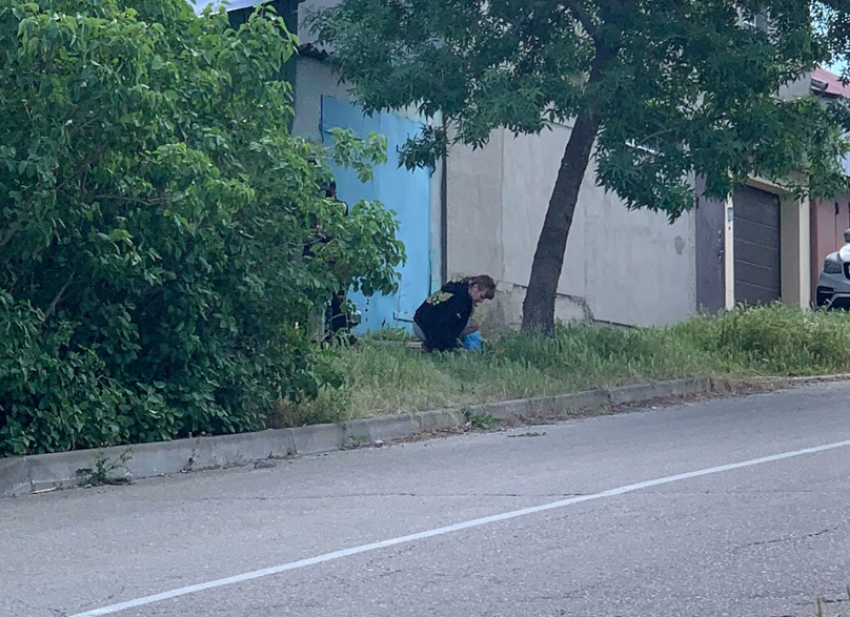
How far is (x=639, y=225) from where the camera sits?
67.5ft

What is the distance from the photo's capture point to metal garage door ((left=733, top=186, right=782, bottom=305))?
2316 centimetres

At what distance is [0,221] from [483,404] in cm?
445

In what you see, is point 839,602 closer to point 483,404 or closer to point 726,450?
point 726,450

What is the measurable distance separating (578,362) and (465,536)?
670cm

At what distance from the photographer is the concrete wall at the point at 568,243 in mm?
17562

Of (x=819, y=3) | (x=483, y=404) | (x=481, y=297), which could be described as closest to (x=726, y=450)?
(x=483, y=404)

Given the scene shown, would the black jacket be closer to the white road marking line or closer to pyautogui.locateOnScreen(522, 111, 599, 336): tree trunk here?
A: pyautogui.locateOnScreen(522, 111, 599, 336): tree trunk

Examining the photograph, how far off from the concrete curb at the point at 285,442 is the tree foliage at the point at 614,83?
1950 millimetres

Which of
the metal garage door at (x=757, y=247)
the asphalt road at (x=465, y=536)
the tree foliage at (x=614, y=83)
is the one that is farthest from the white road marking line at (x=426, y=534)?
the metal garage door at (x=757, y=247)

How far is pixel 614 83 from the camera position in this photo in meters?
12.9

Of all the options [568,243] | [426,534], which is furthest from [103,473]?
[568,243]

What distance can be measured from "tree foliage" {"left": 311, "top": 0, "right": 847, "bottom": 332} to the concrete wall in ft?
10.6

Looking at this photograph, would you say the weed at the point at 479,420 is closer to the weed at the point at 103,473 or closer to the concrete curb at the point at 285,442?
the concrete curb at the point at 285,442

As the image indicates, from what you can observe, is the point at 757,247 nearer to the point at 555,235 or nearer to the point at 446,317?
the point at 555,235
